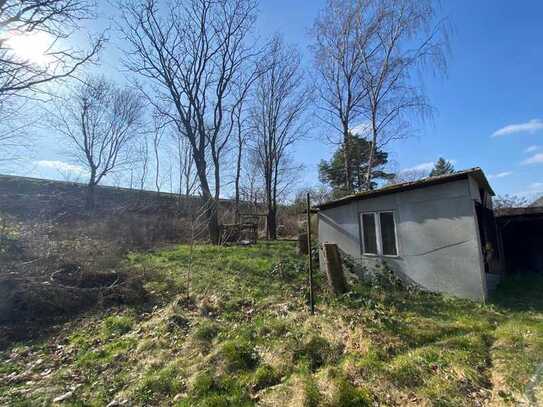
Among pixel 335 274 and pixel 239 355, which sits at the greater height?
pixel 335 274

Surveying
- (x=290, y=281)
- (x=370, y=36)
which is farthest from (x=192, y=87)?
(x=290, y=281)

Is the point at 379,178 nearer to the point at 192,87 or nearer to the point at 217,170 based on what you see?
the point at 217,170

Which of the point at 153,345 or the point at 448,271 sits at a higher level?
the point at 448,271

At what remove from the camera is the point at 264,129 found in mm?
22266

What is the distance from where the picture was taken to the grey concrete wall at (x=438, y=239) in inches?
243

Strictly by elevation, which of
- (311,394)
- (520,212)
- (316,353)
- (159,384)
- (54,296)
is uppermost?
(520,212)

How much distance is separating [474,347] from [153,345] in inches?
205

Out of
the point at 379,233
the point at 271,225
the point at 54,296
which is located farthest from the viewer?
the point at 271,225

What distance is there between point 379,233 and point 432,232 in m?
1.44

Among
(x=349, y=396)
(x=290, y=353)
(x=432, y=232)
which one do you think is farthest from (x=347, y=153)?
(x=349, y=396)

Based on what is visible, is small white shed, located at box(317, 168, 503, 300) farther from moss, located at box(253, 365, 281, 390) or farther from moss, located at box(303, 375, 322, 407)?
moss, located at box(253, 365, 281, 390)

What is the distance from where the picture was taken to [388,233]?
779 cm

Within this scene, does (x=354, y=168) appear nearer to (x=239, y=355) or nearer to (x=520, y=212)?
(x=520, y=212)

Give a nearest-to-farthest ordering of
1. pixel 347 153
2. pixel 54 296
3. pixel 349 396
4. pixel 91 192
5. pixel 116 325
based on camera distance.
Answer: pixel 349 396 < pixel 116 325 < pixel 54 296 < pixel 347 153 < pixel 91 192
